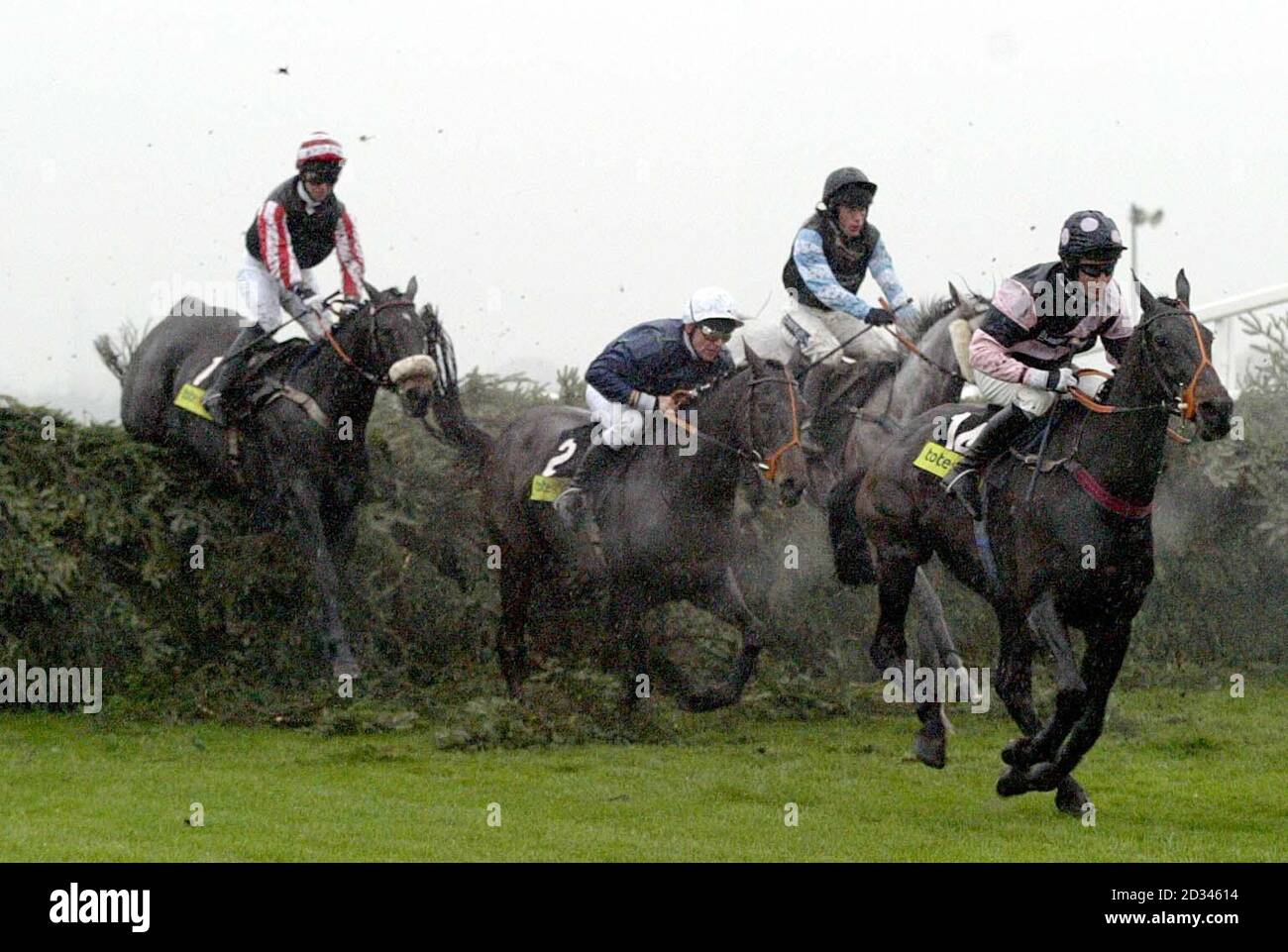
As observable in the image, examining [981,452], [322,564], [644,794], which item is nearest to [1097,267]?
[981,452]

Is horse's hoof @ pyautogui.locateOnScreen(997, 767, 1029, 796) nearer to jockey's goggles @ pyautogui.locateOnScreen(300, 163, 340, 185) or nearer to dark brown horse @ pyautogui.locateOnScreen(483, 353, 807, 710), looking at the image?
dark brown horse @ pyautogui.locateOnScreen(483, 353, 807, 710)

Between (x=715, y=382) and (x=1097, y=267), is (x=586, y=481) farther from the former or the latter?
(x=1097, y=267)

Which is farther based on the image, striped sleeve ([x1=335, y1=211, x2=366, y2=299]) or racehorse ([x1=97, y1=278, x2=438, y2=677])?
striped sleeve ([x1=335, y1=211, x2=366, y2=299])

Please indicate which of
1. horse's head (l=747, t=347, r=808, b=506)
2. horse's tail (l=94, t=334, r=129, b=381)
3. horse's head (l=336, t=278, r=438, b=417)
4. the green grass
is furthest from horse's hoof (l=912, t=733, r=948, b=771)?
horse's tail (l=94, t=334, r=129, b=381)

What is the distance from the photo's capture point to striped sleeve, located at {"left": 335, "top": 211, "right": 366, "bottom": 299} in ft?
42.4

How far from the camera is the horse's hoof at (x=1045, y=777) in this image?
902 cm

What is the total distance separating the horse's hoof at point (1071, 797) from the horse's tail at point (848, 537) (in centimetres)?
259

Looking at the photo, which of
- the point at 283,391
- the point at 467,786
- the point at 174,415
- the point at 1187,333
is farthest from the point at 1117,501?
the point at 174,415

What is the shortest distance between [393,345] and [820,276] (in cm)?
277

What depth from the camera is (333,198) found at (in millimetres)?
12875

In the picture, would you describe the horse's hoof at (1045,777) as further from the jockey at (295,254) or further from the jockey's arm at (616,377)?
the jockey at (295,254)

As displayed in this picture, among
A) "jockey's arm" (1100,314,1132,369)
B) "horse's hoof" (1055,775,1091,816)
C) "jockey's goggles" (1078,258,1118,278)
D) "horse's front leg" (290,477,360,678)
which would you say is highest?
"jockey's goggles" (1078,258,1118,278)

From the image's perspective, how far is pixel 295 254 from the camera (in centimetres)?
1300
